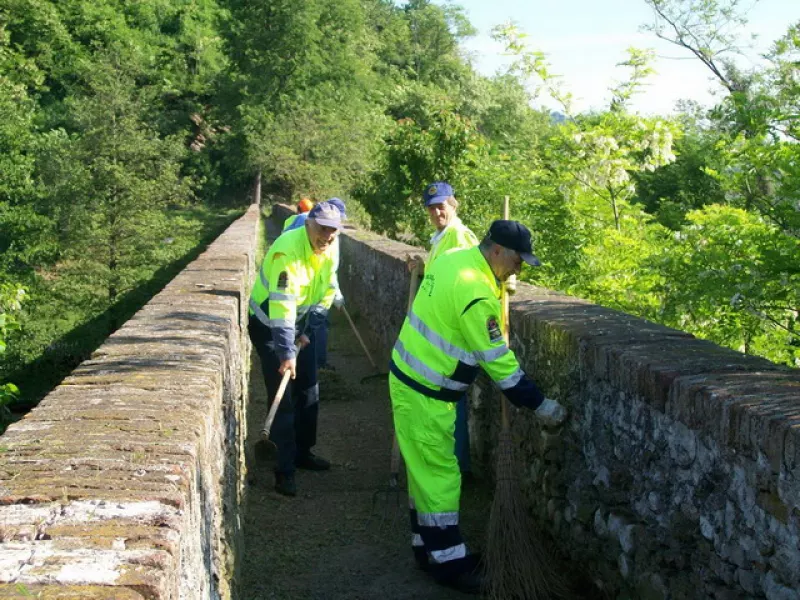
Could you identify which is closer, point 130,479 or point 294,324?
point 130,479

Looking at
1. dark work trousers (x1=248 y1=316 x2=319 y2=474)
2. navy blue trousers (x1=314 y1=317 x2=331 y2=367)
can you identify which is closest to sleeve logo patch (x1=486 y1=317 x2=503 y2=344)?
dark work trousers (x1=248 y1=316 x2=319 y2=474)

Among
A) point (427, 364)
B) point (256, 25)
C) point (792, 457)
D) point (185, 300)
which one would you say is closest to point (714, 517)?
point (792, 457)

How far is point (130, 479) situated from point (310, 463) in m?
4.01

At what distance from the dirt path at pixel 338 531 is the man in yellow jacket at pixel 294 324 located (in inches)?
8.9

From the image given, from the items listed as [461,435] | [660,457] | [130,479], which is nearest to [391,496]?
[461,435]

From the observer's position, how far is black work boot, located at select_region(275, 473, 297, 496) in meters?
5.88

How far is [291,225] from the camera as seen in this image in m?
9.28

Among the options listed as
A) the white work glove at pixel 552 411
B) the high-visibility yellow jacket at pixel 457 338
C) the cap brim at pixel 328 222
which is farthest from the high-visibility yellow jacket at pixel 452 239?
the white work glove at pixel 552 411

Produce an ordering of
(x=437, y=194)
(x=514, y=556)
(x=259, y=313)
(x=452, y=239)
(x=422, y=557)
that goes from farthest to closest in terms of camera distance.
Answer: (x=437, y=194)
(x=259, y=313)
(x=452, y=239)
(x=422, y=557)
(x=514, y=556)

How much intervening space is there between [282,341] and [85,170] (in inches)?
897

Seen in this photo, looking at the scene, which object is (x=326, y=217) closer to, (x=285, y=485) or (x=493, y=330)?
(x=285, y=485)

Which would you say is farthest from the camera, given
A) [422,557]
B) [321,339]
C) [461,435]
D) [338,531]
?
[321,339]

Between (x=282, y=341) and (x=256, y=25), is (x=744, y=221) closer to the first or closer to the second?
(x=282, y=341)

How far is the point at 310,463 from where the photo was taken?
646 centimetres
